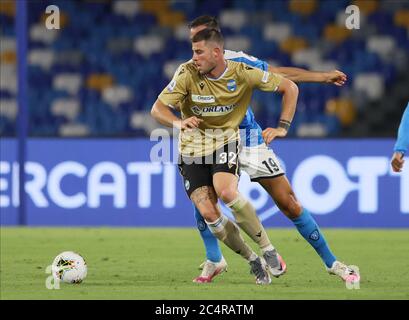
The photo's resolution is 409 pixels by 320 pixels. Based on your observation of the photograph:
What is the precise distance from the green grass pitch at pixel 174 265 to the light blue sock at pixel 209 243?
0.18 meters

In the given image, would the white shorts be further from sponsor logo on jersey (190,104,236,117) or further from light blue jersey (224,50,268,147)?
sponsor logo on jersey (190,104,236,117)

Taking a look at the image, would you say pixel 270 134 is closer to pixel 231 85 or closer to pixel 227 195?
pixel 227 195

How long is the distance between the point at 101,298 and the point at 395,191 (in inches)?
277

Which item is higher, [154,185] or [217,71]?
[217,71]

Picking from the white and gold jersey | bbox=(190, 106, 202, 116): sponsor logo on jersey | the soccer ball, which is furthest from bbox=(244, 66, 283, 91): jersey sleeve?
the soccer ball

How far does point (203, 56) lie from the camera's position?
843 centimetres

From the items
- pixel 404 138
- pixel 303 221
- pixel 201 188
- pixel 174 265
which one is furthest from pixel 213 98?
pixel 174 265

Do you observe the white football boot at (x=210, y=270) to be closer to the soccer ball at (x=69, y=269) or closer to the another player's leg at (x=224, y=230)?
the another player's leg at (x=224, y=230)

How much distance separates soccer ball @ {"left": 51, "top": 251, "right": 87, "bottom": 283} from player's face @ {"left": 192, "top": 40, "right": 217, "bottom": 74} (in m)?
1.62

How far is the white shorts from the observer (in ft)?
28.7

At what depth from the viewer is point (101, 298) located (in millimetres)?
7539

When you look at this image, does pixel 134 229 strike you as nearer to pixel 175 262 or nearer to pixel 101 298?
pixel 175 262

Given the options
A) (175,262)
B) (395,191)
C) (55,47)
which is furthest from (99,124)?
(175,262)

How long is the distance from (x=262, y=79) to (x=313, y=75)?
51 cm
